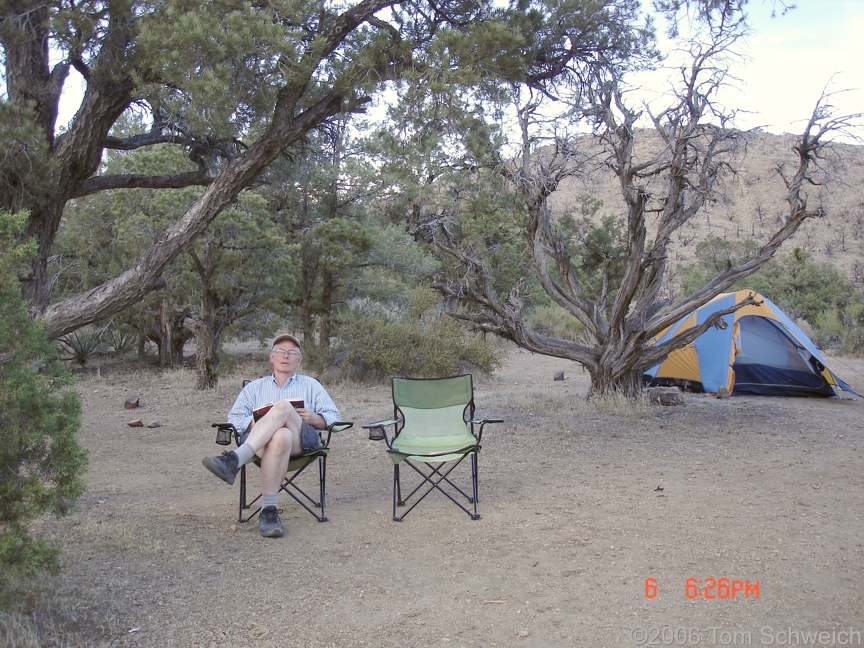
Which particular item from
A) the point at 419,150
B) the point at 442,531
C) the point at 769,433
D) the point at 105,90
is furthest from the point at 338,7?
the point at 769,433

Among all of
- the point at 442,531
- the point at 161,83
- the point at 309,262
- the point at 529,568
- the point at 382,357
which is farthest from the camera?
the point at 309,262

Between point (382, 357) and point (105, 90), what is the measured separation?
19.4ft

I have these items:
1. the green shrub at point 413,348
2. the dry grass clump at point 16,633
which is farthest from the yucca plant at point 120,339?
the dry grass clump at point 16,633

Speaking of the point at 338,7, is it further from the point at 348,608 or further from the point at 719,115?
the point at 348,608

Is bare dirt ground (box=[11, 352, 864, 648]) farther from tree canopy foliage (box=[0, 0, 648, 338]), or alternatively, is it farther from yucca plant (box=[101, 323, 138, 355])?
yucca plant (box=[101, 323, 138, 355])

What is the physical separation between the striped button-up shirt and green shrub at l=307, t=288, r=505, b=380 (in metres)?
6.25

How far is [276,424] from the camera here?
4414 millimetres

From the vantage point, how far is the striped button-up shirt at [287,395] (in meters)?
4.79

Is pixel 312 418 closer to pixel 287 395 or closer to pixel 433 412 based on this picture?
pixel 287 395

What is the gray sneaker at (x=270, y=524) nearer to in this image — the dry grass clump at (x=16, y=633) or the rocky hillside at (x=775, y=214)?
the dry grass clump at (x=16, y=633)

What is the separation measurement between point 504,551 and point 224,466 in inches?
64.7

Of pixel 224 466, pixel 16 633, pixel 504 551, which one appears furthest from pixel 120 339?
pixel 16 633

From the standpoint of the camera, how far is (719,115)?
24.3ft

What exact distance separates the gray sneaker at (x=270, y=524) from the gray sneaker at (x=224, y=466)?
1.01 feet
